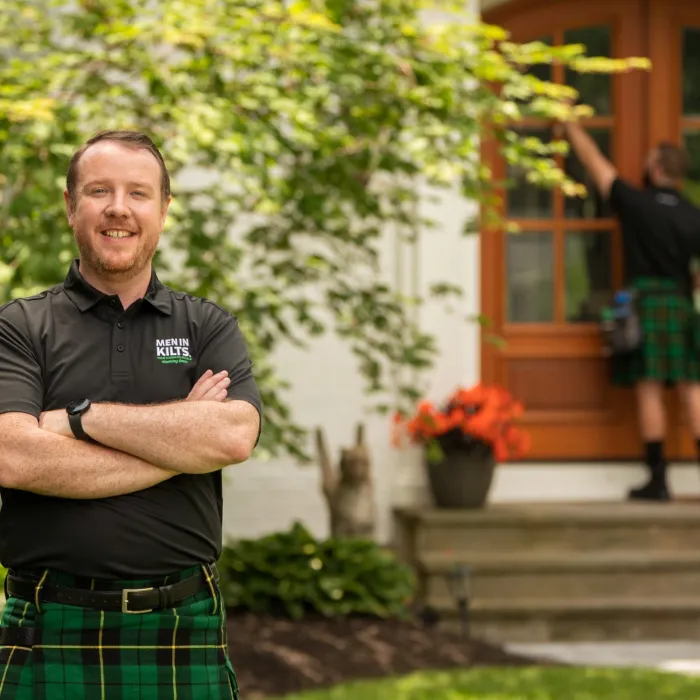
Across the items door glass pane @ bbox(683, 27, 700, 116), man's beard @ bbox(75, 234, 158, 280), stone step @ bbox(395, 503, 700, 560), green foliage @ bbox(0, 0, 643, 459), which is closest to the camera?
man's beard @ bbox(75, 234, 158, 280)

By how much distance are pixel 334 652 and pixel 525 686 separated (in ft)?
3.14

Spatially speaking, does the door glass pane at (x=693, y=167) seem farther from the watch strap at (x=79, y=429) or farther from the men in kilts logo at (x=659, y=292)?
the watch strap at (x=79, y=429)

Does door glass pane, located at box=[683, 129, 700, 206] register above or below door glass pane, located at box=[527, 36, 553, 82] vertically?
below

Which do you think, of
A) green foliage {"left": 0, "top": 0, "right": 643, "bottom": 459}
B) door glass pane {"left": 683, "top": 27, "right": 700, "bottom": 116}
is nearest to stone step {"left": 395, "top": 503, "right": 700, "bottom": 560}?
green foliage {"left": 0, "top": 0, "right": 643, "bottom": 459}

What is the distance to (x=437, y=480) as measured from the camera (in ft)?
26.1

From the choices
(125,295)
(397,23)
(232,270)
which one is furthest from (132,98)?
(125,295)

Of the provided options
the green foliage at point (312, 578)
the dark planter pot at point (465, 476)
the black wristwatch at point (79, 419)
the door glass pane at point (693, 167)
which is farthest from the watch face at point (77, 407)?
the door glass pane at point (693, 167)

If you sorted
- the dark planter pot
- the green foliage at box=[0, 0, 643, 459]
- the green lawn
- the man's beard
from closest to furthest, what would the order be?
the man's beard → the green foliage at box=[0, 0, 643, 459] → the green lawn → the dark planter pot

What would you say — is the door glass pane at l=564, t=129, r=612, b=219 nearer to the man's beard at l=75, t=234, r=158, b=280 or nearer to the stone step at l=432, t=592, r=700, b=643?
the stone step at l=432, t=592, r=700, b=643

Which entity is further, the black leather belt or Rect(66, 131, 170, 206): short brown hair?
Rect(66, 131, 170, 206): short brown hair

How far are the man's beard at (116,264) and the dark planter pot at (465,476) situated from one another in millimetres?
5174

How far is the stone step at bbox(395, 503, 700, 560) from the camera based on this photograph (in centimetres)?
772

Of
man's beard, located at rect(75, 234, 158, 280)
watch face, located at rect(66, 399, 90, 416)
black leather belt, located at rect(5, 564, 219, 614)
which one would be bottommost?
black leather belt, located at rect(5, 564, 219, 614)

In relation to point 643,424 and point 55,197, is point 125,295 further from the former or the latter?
point 643,424
